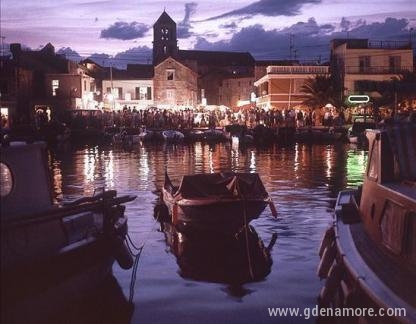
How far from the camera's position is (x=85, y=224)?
37.8ft

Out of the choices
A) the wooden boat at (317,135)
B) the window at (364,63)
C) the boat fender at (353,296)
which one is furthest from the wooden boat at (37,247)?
the window at (364,63)

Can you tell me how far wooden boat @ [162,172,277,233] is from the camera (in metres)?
15.3

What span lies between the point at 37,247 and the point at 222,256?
17.5ft

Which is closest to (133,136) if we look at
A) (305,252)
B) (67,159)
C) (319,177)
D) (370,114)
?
(67,159)

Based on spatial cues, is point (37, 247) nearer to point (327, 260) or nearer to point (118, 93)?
point (327, 260)

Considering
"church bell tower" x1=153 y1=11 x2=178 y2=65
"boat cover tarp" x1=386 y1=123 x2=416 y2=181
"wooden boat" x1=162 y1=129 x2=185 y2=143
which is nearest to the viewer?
"boat cover tarp" x1=386 y1=123 x2=416 y2=181

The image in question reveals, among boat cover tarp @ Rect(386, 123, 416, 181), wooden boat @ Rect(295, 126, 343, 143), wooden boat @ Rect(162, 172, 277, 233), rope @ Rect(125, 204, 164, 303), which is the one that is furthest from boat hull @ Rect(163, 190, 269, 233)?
wooden boat @ Rect(295, 126, 343, 143)

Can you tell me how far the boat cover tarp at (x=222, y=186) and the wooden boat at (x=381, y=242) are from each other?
A: 14.6 ft

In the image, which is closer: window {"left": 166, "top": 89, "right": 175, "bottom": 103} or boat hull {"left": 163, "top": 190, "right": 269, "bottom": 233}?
boat hull {"left": 163, "top": 190, "right": 269, "bottom": 233}

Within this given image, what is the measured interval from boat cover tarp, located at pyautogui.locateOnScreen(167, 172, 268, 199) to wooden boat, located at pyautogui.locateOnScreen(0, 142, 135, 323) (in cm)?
508

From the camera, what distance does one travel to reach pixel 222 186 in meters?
15.8

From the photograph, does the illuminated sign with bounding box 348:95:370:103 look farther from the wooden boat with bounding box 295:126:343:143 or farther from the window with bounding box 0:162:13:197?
the window with bounding box 0:162:13:197

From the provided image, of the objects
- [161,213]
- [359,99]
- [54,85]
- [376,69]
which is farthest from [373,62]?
[161,213]

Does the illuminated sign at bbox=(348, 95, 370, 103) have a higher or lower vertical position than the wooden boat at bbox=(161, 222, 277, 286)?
higher
